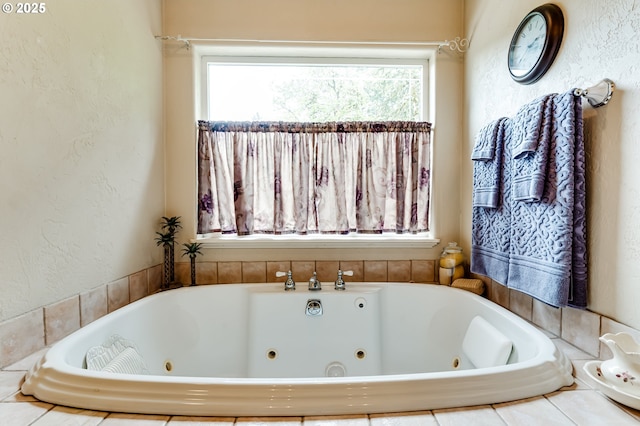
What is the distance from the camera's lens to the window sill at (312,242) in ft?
5.95

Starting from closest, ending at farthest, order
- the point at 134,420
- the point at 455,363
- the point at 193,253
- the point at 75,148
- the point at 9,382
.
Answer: the point at 134,420 < the point at 9,382 < the point at 75,148 < the point at 455,363 < the point at 193,253

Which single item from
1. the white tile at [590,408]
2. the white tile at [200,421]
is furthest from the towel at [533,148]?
the white tile at [200,421]

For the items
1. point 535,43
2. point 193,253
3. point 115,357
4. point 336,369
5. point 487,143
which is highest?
point 535,43

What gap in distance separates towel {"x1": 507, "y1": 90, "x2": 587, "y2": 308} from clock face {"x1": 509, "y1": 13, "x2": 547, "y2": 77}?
28 cm

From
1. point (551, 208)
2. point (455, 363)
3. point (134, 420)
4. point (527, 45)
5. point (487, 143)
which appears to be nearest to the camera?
point (134, 420)

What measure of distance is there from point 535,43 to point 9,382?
2087 mm

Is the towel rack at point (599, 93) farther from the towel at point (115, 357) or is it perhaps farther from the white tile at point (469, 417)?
the towel at point (115, 357)

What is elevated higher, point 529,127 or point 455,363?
point 529,127

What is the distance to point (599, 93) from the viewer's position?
0.98 m

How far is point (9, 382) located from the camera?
856 mm

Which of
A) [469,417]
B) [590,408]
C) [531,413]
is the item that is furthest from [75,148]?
[590,408]

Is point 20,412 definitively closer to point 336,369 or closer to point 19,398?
point 19,398

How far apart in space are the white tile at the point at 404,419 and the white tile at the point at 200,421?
13.0 inches

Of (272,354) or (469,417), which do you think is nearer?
(469,417)
